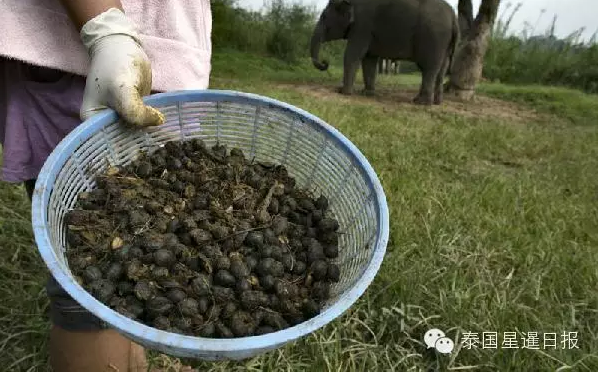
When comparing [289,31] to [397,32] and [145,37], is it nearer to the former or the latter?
[397,32]

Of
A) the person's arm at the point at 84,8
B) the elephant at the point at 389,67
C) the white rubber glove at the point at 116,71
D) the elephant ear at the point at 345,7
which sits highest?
the elephant ear at the point at 345,7

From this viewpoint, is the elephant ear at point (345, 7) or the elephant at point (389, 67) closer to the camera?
the elephant ear at point (345, 7)

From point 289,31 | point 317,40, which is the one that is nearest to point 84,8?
point 317,40

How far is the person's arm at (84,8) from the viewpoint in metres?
→ 1.08

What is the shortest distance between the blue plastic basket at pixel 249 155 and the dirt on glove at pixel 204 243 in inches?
1.5

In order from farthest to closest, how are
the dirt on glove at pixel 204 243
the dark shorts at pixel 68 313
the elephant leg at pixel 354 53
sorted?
1. the elephant leg at pixel 354 53
2. the dark shorts at pixel 68 313
3. the dirt on glove at pixel 204 243

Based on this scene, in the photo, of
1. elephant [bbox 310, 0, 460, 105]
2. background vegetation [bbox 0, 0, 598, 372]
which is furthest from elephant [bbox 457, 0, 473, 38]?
background vegetation [bbox 0, 0, 598, 372]

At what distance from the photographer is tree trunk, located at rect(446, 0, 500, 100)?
5918 millimetres

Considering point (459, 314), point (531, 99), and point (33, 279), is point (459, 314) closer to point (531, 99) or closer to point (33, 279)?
point (33, 279)

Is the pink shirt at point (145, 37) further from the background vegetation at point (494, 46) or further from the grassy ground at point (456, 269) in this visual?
the background vegetation at point (494, 46)

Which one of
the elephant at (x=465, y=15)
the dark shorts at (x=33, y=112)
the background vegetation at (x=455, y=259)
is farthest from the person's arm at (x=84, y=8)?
the elephant at (x=465, y=15)

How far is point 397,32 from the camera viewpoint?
578 centimetres

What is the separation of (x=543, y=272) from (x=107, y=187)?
5.08 ft

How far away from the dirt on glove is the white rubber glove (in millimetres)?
139
